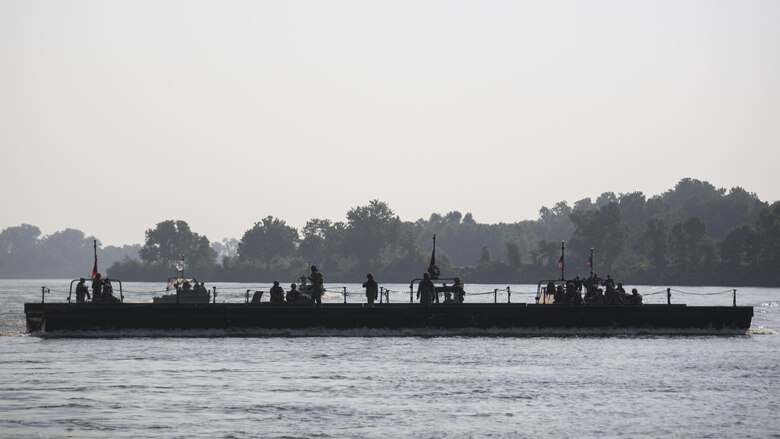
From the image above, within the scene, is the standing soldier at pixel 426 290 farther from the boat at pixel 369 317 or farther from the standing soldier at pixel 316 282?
the standing soldier at pixel 316 282

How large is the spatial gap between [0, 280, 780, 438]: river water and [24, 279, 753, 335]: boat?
58 centimetres

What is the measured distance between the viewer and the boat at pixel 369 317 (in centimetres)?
5619

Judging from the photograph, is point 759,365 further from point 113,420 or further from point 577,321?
point 113,420

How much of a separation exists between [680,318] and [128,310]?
85.1 ft

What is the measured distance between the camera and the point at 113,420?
31.8 m

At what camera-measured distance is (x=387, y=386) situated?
130ft

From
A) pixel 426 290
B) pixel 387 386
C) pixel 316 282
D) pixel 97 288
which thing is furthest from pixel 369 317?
pixel 387 386

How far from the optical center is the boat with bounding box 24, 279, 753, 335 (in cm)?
5619

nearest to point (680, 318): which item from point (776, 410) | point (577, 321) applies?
point (577, 321)

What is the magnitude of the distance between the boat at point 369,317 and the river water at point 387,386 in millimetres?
584

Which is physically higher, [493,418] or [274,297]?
[274,297]

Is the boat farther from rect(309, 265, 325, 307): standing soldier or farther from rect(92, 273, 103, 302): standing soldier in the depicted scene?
rect(309, 265, 325, 307): standing soldier

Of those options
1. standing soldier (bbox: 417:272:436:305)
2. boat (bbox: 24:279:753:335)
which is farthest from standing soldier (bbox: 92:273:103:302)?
standing soldier (bbox: 417:272:436:305)

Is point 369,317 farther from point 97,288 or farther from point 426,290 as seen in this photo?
point 97,288
